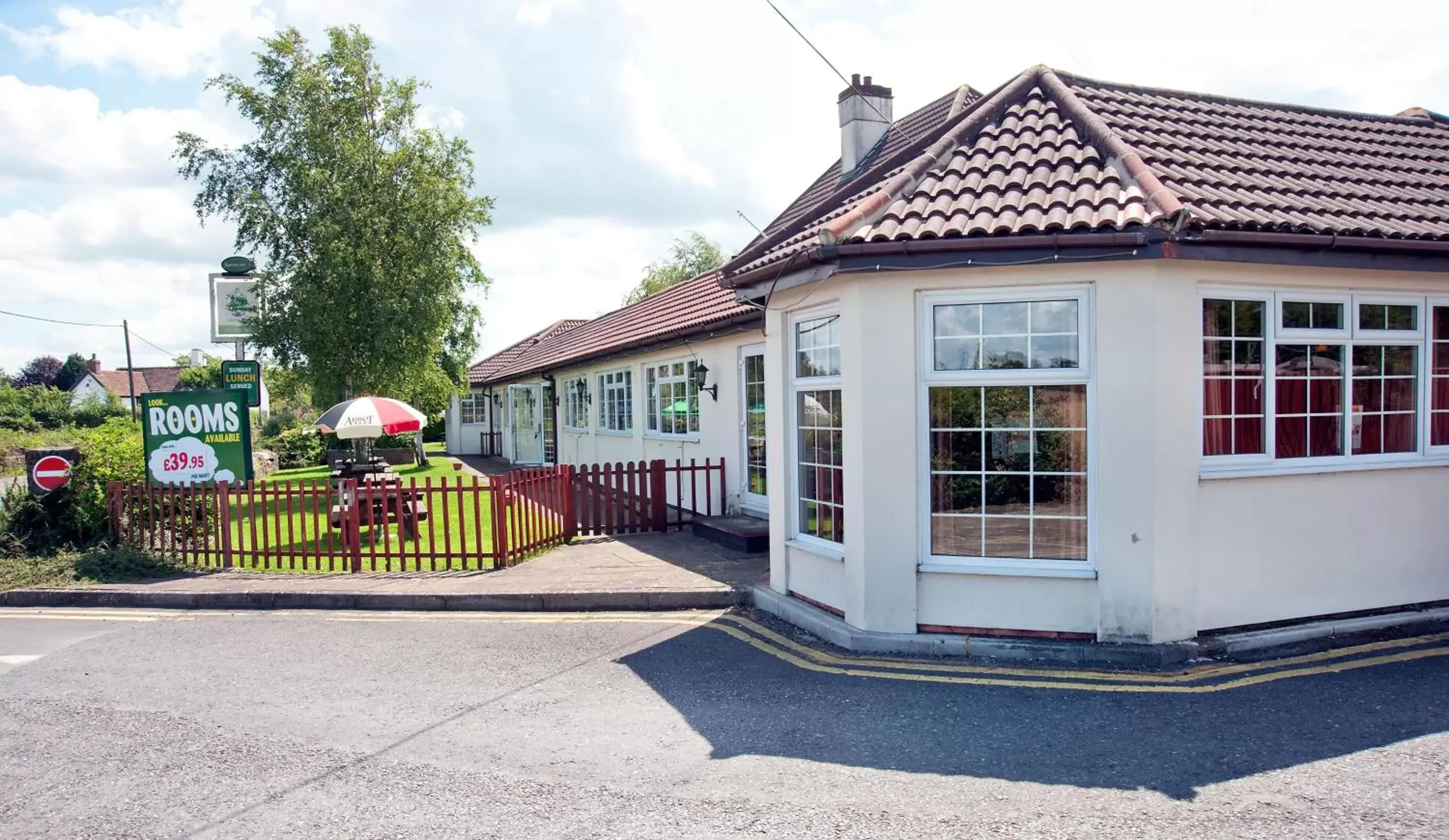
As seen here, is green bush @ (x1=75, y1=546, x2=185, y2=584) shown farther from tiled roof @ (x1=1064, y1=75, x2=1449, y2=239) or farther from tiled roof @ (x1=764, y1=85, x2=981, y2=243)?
tiled roof @ (x1=1064, y1=75, x2=1449, y2=239)

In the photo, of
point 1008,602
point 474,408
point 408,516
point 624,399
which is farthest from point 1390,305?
point 474,408

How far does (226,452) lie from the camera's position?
12.0m

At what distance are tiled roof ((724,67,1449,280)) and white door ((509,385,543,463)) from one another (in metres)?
19.6

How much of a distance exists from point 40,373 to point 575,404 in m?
87.2

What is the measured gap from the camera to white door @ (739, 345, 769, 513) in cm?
1241

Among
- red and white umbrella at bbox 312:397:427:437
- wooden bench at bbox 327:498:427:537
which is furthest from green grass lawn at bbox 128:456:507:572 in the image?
red and white umbrella at bbox 312:397:427:437

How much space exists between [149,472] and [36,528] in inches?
57.5

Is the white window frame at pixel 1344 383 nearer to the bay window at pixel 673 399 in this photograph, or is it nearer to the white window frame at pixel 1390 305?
the white window frame at pixel 1390 305

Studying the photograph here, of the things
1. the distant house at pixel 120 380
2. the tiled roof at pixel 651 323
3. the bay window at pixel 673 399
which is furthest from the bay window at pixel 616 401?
the distant house at pixel 120 380

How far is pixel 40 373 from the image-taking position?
285 ft

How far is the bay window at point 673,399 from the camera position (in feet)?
49.4

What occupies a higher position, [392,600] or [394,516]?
[394,516]

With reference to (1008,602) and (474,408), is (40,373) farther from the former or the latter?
(1008,602)

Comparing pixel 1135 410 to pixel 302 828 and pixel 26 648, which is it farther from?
pixel 26 648
